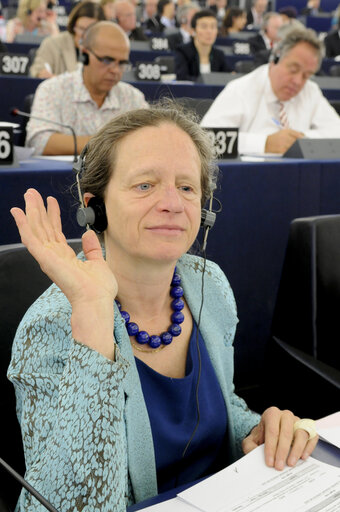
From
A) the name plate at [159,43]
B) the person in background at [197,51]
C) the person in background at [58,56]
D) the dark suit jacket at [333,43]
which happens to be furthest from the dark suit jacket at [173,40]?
the person in background at [58,56]

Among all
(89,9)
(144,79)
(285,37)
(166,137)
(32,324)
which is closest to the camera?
(32,324)

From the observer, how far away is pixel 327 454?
3.39ft

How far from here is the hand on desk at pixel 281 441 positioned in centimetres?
100

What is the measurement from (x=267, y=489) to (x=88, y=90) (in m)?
2.52

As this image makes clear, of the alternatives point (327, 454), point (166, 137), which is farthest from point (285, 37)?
point (327, 454)

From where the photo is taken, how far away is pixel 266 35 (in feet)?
30.6

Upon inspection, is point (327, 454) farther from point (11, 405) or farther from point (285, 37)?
point (285, 37)

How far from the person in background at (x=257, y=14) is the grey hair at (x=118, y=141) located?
41.7ft

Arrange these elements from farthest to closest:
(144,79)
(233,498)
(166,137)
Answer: (144,79)
(166,137)
(233,498)

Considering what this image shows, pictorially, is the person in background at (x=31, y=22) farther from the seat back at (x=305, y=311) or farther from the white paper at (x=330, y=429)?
the white paper at (x=330, y=429)

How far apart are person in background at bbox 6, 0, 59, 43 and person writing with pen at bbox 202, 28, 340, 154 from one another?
4.80 metres

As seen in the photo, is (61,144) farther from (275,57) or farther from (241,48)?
(241,48)

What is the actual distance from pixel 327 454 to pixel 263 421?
140 millimetres

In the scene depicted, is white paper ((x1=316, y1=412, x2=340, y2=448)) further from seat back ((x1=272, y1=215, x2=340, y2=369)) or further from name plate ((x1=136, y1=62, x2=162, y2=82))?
name plate ((x1=136, y1=62, x2=162, y2=82))
